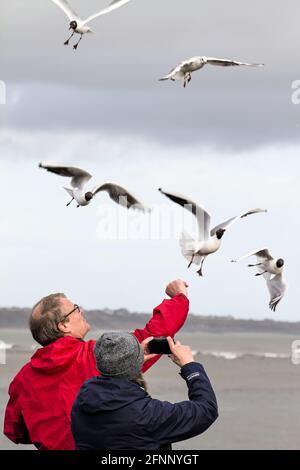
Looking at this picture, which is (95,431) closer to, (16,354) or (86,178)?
(86,178)

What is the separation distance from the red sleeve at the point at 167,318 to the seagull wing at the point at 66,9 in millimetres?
2138

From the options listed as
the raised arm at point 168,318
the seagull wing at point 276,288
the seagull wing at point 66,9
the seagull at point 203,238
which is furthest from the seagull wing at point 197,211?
the seagull wing at point 66,9

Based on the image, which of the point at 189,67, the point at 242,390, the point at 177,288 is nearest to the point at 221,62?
the point at 189,67

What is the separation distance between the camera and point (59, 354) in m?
3.96

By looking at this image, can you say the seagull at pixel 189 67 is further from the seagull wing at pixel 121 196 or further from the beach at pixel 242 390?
the beach at pixel 242 390

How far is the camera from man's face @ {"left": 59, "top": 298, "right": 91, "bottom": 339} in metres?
3.99

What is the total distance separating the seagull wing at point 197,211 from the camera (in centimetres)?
493

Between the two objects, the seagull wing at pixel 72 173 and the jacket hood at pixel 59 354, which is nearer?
the jacket hood at pixel 59 354

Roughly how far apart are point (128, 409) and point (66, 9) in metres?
2.91

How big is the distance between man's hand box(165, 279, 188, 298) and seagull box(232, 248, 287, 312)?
4.22 feet

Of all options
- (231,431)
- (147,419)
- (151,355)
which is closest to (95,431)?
(147,419)

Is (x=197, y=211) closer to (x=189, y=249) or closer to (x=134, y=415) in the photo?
(x=189, y=249)

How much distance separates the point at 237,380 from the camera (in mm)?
35594

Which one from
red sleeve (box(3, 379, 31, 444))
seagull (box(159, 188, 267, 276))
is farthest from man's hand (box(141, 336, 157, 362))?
seagull (box(159, 188, 267, 276))
